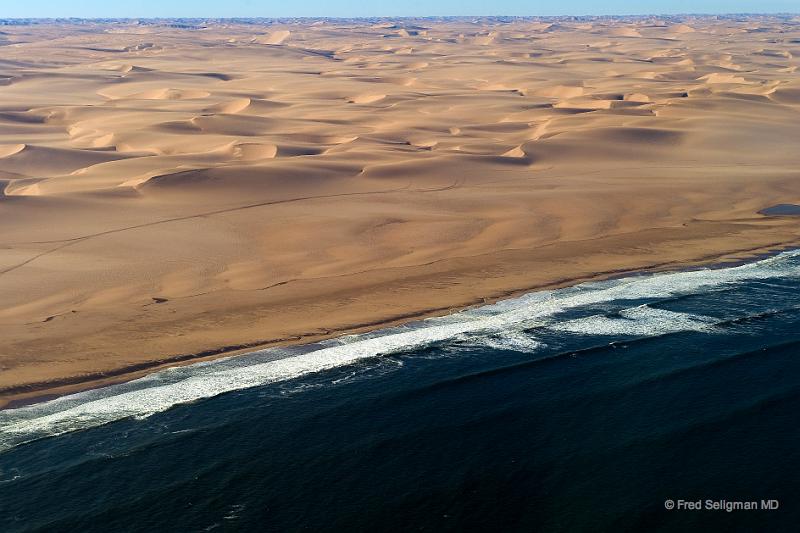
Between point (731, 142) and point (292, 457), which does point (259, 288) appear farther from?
point (731, 142)

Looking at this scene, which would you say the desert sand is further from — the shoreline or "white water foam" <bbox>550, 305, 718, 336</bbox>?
"white water foam" <bbox>550, 305, 718, 336</bbox>

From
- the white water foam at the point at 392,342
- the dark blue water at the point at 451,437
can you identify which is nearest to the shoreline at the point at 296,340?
the white water foam at the point at 392,342

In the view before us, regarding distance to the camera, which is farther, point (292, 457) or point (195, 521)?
point (292, 457)

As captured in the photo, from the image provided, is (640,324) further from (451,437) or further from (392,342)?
(451,437)

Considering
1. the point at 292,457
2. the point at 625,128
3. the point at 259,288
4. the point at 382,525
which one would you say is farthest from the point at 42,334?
the point at 625,128

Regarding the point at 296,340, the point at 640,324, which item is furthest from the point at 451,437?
the point at 640,324

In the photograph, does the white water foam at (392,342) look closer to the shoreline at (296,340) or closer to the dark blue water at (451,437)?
the dark blue water at (451,437)
